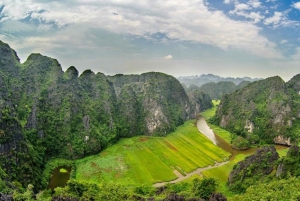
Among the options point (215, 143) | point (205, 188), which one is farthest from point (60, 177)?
point (215, 143)

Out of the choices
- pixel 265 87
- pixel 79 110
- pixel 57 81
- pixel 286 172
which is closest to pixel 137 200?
pixel 286 172

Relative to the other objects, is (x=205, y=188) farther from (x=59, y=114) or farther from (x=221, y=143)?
(x=59, y=114)

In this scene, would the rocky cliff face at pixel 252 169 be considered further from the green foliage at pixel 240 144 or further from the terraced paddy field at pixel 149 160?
the green foliage at pixel 240 144

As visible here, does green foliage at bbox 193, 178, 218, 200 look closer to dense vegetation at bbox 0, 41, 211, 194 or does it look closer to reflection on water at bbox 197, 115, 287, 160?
dense vegetation at bbox 0, 41, 211, 194

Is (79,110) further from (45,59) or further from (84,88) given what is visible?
(45,59)

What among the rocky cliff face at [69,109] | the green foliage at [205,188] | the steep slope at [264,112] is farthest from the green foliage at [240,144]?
the green foliage at [205,188]
